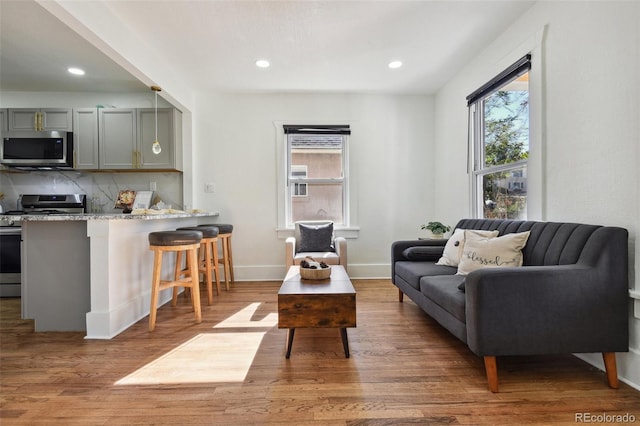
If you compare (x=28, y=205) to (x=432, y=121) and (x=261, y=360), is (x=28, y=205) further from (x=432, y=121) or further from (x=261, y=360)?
(x=432, y=121)

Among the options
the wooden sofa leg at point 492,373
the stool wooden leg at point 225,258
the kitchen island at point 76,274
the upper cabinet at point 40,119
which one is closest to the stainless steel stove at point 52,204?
the upper cabinet at point 40,119

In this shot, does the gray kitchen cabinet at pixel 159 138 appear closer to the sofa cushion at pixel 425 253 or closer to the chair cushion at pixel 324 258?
the chair cushion at pixel 324 258

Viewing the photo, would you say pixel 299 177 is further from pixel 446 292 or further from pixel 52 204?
pixel 52 204

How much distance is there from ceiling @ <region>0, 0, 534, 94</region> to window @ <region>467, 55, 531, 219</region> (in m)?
0.49

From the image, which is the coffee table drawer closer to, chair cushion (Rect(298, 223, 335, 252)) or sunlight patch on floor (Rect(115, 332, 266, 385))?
sunlight patch on floor (Rect(115, 332, 266, 385))

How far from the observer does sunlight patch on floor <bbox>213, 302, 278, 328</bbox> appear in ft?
8.20

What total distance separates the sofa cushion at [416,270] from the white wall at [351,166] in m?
1.37

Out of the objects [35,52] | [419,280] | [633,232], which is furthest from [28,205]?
A: [633,232]

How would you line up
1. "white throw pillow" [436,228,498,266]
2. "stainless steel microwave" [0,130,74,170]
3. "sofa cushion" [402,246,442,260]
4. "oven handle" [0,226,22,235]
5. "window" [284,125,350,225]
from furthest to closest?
1. "window" [284,125,350,225]
2. "stainless steel microwave" [0,130,74,170]
3. "oven handle" [0,226,22,235]
4. "sofa cushion" [402,246,442,260]
5. "white throw pillow" [436,228,498,266]

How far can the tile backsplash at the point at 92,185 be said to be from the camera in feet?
12.8

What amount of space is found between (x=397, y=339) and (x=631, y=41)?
7.53 ft

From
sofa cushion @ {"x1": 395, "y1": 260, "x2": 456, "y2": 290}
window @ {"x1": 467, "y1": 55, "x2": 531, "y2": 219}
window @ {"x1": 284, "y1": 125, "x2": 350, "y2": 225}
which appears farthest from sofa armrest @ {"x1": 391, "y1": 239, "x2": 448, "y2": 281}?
window @ {"x1": 284, "y1": 125, "x2": 350, "y2": 225}

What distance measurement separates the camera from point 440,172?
13.4 feet

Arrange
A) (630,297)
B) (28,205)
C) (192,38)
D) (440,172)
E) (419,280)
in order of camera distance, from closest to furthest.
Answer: (630,297) → (419,280) → (192,38) → (28,205) → (440,172)
